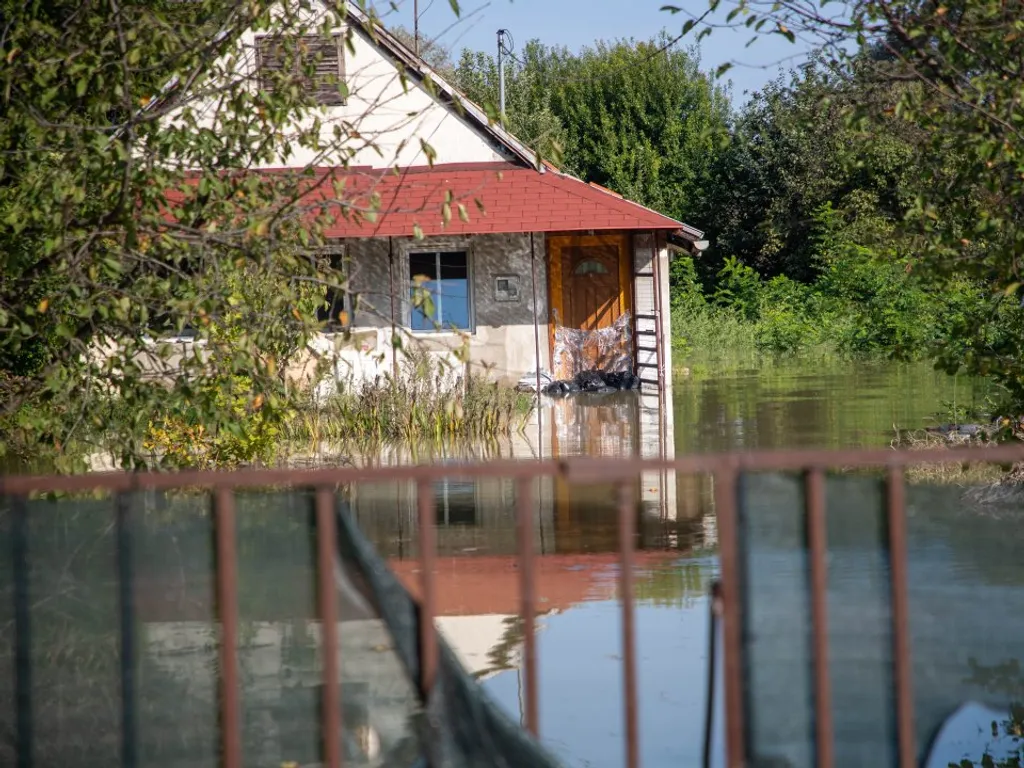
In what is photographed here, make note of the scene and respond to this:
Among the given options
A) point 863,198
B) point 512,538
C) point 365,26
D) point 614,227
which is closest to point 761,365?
point 614,227

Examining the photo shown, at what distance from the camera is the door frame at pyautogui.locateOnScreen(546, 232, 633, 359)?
922 inches

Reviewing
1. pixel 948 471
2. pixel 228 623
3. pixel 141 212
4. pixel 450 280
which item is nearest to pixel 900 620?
pixel 228 623

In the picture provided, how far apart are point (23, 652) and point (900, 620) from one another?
2405mm

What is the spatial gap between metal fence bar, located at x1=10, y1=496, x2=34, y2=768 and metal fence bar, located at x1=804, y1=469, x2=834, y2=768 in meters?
2.13

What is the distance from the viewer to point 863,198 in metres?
34.2

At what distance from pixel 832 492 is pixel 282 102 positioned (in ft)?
12.4

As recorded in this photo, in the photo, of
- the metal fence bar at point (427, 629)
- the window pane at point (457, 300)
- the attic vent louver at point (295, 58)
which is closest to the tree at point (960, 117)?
the attic vent louver at point (295, 58)

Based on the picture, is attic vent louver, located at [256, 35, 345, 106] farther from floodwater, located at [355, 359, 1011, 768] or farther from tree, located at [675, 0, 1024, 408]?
floodwater, located at [355, 359, 1011, 768]

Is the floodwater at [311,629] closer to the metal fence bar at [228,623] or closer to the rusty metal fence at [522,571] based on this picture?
the rusty metal fence at [522,571]

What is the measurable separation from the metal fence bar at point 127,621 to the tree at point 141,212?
6.75ft

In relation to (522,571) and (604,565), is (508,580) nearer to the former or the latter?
(604,565)

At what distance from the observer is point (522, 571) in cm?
341

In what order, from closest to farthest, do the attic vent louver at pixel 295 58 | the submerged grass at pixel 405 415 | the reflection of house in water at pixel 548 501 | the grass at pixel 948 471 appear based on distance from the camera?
1. the attic vent louver at pixel 295 58
2. the grass at pixel 948 471
3. the reflection of house in water at pixel 548 501
4. the submerged grass at pixel 405 415

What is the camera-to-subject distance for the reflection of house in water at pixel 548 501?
9.88 meters
